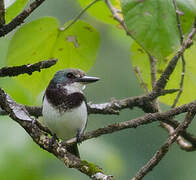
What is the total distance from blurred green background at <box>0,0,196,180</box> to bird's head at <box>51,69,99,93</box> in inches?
11.9

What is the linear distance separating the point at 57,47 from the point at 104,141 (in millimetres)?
1273

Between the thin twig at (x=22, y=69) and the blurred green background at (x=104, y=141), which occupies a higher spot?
the thin twig at (x=22, y=69)

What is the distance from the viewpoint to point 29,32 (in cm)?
241

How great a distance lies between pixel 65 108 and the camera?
269cm

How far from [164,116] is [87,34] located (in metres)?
0.83

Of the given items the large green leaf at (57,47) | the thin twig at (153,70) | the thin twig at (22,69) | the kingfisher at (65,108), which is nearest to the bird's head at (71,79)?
the kingfisher at (65,108)

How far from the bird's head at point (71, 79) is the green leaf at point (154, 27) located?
3.04ft

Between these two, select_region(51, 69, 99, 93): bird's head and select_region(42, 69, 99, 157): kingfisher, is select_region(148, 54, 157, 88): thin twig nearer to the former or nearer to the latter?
select_region(42, 69, 99, 157): kingfisher

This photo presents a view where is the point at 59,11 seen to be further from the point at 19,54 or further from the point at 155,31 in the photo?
the point at 155,31

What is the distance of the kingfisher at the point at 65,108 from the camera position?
8.75 ft

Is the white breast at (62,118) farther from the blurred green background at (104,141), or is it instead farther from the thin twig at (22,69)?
the thin twig at (22,69)

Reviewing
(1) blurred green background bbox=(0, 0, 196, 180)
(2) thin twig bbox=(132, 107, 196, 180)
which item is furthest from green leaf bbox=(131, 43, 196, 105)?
(2) thin twig bbox=(132, 107, 196, 180)

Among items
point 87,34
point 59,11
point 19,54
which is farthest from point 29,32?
point 59,11

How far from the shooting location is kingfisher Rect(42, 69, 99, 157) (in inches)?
105
